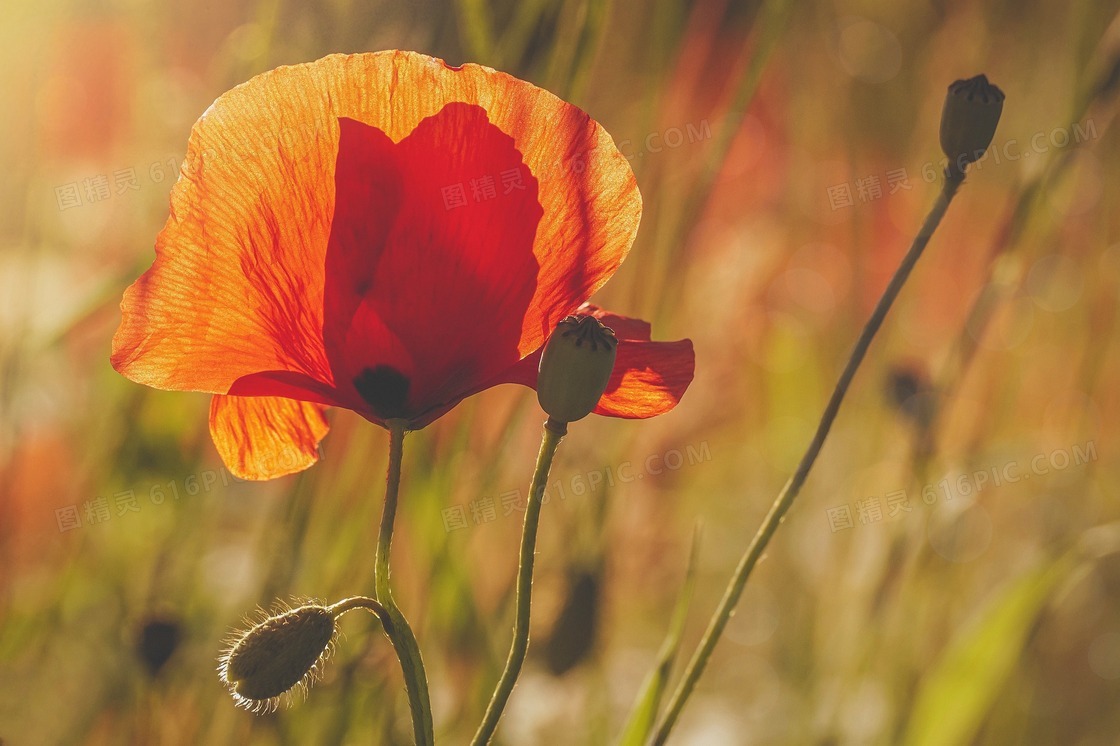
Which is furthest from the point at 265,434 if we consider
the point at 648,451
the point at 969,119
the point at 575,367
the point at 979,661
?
the point at 648,451

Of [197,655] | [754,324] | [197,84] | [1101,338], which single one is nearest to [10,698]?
[197,655]

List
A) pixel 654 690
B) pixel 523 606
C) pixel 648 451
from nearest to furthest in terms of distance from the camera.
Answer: pixel 523 606, pixel 654 690, pixel 648 451

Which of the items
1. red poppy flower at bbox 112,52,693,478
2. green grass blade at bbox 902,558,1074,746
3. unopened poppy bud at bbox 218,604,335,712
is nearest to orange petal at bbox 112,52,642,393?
red poppy flower at bbox 112,52,693,478

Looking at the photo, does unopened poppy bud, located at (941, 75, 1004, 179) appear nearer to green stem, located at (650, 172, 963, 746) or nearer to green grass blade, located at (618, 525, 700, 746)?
green stem, located at (650, 172, 963, 746)

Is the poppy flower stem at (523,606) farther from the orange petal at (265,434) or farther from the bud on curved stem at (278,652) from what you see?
the orange petal at (265,434)

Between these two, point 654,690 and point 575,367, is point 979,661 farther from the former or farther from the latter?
point 575,367

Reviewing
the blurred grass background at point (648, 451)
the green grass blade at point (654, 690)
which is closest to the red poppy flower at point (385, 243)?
the green grass blade at point (654, 690)

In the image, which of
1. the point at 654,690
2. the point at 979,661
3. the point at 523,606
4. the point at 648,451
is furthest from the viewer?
the point at 648,451
